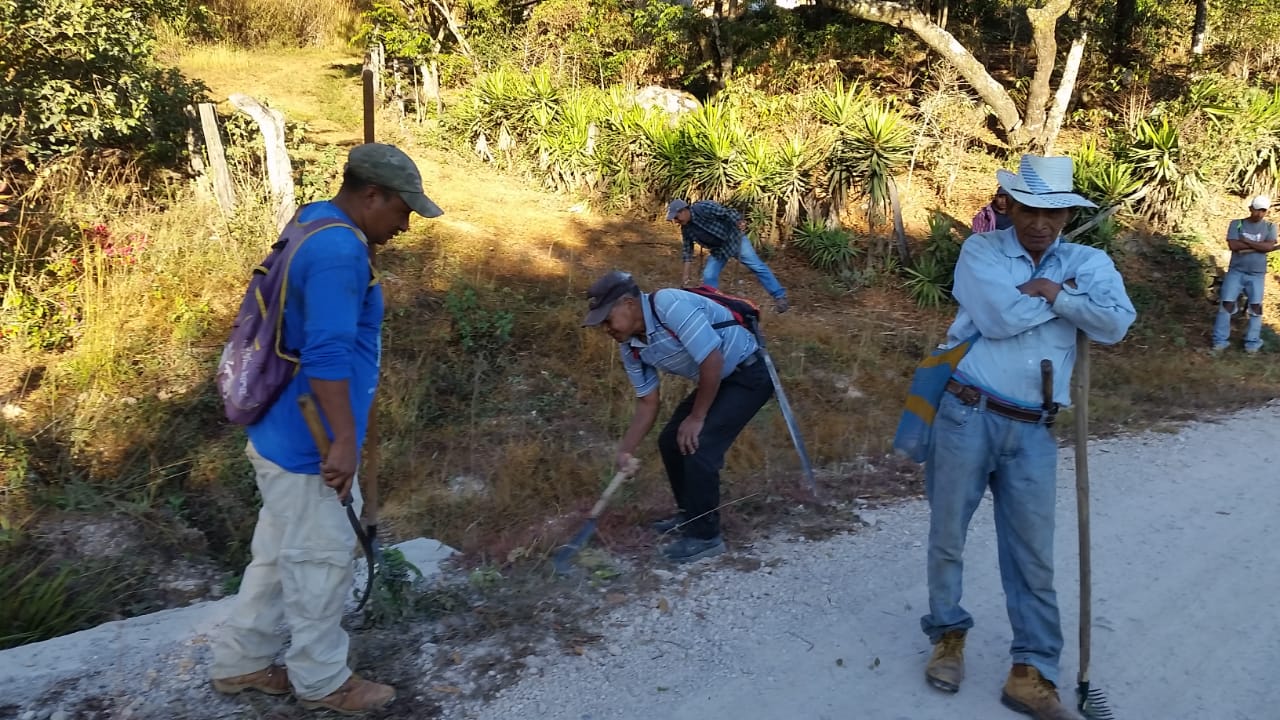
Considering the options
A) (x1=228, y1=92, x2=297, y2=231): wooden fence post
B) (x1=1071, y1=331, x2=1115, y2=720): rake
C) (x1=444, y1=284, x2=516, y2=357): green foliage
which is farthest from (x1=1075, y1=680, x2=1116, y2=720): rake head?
(x1=228, y1=92, x2=297, y2=231): wooden fence post

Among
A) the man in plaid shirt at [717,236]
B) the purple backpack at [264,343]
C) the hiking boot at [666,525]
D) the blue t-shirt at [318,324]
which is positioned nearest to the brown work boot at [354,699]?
the blue t-shirt at [318,324]

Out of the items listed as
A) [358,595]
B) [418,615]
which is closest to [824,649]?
[418,615]

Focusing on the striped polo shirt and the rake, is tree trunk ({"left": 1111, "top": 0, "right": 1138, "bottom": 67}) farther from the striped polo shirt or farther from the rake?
the rake

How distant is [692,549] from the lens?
416 cm

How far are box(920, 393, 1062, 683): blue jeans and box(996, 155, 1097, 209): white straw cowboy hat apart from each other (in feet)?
2.29

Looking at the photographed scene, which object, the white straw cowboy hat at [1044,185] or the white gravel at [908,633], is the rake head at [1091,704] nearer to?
the white gravel at [908,633]

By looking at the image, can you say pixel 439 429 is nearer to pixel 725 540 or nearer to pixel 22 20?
pixel 725 540

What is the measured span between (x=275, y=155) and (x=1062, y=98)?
10828 mm

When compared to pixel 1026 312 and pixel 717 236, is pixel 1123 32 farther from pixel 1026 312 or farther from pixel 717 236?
pixel 1026 312

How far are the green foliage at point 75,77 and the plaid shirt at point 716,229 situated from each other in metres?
5.29

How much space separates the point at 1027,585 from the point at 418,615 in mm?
2299

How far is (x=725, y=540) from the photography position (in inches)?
173

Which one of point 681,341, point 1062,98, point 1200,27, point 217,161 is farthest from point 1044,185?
point 1200,27

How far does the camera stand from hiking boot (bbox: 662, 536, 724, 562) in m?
4.14
